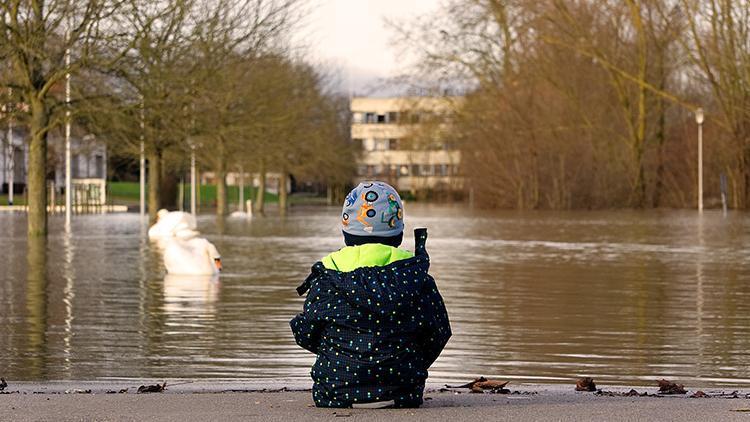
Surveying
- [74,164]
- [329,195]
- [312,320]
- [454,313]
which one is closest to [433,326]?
[312,320]

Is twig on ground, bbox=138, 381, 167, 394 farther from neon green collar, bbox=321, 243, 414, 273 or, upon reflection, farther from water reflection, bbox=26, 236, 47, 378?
water reflection, bbox=26, 236, 47, 378

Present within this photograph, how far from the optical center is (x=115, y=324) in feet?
47.5

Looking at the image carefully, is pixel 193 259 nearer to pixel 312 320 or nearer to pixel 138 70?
pixel 138 70

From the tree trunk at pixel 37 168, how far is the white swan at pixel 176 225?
2727 millimetres

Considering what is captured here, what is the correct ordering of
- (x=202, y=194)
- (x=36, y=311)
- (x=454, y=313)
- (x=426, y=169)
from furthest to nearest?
1. (x=426, y=169)
2. (x=202, y=194)
3. (x=36, y=311)
4. (x=454, y=313)

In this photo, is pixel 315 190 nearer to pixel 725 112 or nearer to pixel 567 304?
pixel 725 112

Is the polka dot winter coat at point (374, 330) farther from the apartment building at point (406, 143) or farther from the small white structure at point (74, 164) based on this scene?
the apartment building at point (406, 143)

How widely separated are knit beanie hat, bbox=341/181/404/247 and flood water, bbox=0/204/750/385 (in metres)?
3.02

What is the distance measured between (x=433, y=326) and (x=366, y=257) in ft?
1.59

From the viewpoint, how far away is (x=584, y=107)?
6988 centimetres

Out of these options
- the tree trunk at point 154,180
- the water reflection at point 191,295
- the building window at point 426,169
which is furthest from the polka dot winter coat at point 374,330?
the building window at point 426,169

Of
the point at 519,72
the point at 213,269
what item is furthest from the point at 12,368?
the point at 519,72

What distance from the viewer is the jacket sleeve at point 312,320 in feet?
24.3

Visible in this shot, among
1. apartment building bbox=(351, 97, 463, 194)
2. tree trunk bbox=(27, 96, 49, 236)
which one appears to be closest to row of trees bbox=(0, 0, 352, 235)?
tree trunk bbox=(27, 96, 49, 236)
